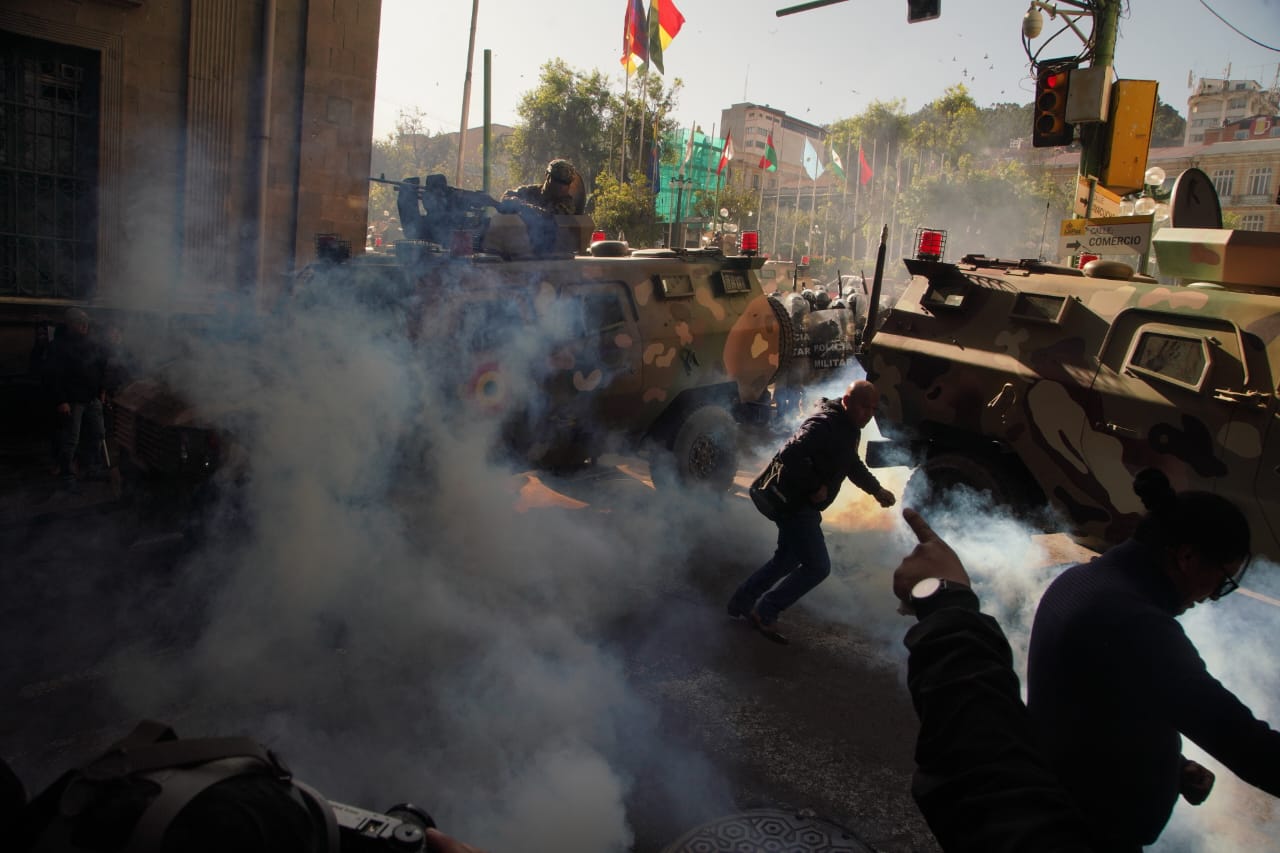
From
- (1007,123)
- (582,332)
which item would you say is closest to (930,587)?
(582,332)

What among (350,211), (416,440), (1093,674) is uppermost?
(350,211)

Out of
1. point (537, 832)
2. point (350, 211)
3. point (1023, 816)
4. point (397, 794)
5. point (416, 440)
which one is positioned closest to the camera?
point (1023, 816)

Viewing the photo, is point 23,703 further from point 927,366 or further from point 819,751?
point 927,366

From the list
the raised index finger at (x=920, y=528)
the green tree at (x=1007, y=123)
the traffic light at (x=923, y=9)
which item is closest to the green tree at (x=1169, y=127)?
the green tree at (x=1007, y=123)

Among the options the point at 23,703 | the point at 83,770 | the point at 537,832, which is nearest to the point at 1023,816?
the point at 83,770

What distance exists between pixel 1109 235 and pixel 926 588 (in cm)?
1055

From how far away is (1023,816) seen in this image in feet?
4.88

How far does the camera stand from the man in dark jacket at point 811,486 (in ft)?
16.3

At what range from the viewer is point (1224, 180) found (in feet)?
161

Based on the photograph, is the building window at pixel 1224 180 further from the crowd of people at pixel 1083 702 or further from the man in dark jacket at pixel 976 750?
the man in dark jacket at pixel 976 750

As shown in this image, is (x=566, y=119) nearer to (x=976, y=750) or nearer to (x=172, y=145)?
(x=172, y=145)

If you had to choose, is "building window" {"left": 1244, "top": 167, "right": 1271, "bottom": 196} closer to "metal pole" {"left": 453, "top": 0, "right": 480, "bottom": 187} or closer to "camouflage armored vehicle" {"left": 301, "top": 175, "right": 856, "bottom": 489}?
"metal pole" {"left": 453, "top": 0, "right": 480, "bottom": 187}

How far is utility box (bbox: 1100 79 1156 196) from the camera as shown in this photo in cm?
1100

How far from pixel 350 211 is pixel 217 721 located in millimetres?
9550
